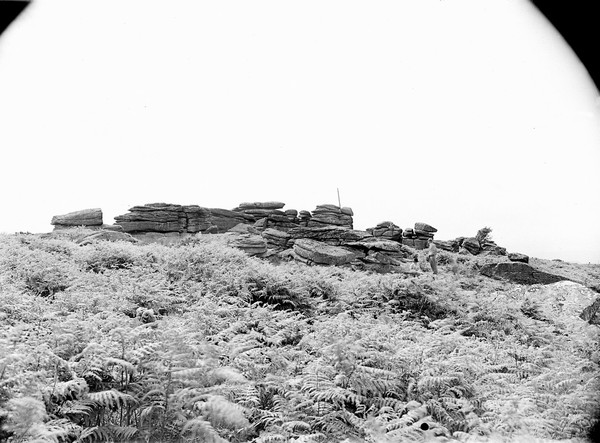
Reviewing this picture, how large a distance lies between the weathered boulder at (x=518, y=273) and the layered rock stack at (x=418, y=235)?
13635mm

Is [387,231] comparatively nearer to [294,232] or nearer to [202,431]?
[294,232]

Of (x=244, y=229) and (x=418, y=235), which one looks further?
(x=418, y=235)

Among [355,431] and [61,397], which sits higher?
[61,397]

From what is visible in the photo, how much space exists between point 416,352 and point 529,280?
21230 millimetres

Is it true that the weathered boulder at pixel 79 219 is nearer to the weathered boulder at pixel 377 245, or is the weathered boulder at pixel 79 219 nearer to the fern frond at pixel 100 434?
the weathered boulder at pixel 377 245

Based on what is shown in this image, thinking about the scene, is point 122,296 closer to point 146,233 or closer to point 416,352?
point 416,352

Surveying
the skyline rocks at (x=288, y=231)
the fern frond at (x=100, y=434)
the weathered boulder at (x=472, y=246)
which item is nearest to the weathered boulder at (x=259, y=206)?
the skyline rocks at (x=288, y=231)

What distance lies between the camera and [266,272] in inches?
471

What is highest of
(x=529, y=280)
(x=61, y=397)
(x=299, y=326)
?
(x=61, y=397)

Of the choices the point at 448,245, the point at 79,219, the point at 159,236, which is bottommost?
the point at 448,245

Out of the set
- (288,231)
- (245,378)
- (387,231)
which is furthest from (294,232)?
(245,378)

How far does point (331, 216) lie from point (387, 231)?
5.38m

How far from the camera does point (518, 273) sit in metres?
23.7

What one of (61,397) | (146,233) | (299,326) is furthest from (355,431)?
(146,233)
